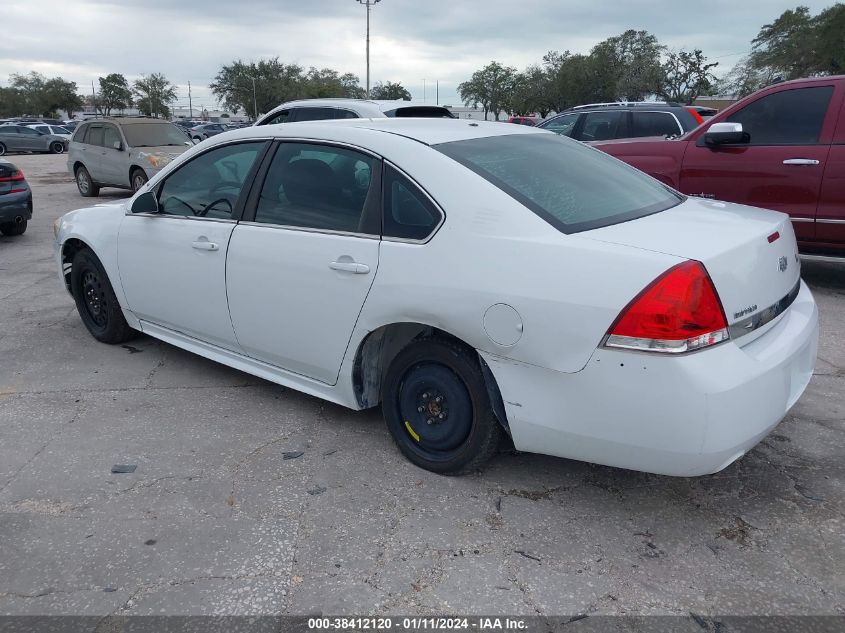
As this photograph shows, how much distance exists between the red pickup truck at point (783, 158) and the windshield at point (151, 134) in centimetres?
1055

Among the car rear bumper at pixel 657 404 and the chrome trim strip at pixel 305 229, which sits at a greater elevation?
the chrome trim strip at pixel 305 229

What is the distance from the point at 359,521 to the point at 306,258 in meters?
1.27

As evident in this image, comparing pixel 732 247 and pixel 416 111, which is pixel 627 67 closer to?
pixel 416 111

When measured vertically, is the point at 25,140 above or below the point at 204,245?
below

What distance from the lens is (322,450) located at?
11.5ft

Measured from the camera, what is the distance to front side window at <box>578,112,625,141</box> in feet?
35.3

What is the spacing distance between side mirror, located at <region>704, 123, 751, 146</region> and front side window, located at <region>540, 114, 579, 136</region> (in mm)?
4832

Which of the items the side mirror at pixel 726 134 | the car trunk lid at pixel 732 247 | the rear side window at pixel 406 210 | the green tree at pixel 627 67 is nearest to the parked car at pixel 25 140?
the side mirror at pixel 726 134

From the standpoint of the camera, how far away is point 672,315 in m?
2.42

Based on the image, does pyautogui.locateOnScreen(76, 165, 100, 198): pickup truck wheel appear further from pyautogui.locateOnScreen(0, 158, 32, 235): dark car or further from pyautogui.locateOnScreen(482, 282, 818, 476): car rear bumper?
pyautogui.locateOnScreen(482, 282, 818, 476): car rear bumper

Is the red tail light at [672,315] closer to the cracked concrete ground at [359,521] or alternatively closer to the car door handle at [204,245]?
the cracked concrete ground at [359,521]

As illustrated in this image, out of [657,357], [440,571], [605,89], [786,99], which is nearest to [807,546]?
[657,357]

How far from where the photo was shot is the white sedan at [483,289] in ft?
8.11

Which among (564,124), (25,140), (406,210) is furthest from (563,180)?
(25,140)
